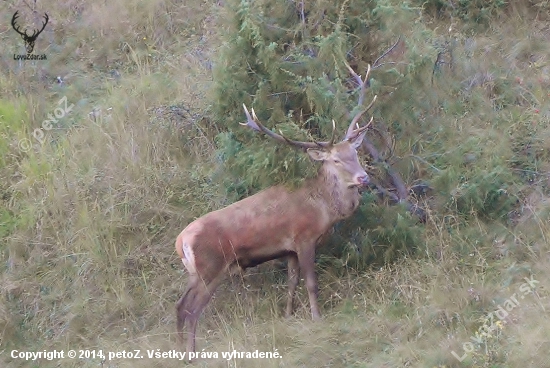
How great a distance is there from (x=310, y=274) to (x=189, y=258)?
1039 millimetres

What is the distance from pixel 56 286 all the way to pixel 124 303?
78cm

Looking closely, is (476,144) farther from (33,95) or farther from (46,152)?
(33,95)

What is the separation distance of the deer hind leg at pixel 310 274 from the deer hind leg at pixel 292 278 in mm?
160

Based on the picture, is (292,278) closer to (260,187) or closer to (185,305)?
(260,187)

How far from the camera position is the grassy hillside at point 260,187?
7.10m

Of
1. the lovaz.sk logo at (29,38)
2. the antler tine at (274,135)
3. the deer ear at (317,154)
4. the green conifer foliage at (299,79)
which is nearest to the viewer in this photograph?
the antler tine at (274,135)

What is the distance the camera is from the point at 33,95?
35.7 feet

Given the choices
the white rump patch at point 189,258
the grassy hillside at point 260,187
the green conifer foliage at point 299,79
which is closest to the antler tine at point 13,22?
the grassy hillside at point 260,187

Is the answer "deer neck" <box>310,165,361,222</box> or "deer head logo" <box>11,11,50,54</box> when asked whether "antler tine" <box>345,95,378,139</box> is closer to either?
"deer neck" <box>310,165,361,222</box>

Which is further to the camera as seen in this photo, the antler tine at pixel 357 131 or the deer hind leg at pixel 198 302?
the antler tine at pixel 357 131

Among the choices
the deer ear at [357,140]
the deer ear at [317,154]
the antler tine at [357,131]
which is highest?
the antler tine at [357,131]

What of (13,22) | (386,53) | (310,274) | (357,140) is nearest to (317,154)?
(357,140)

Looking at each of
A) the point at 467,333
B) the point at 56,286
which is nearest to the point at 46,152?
the point at 56,286

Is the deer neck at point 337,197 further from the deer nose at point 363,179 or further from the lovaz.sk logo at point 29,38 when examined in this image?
the lovaz.sk logo at point 29,38
